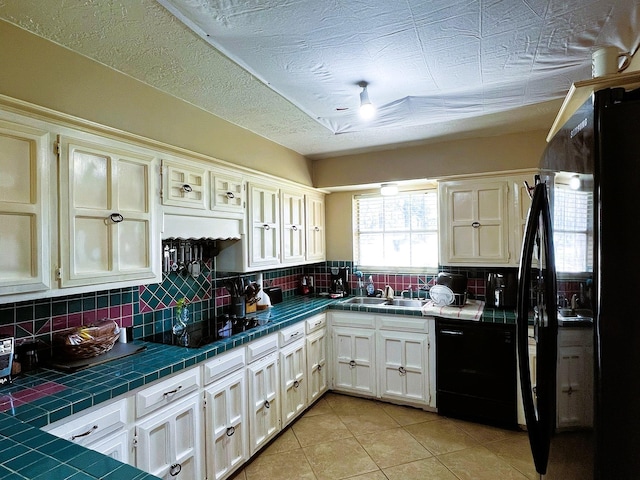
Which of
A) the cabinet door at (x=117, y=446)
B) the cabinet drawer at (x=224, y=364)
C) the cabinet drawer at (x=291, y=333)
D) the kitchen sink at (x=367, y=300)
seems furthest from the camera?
the kitchen sink at (x=367, y=300)

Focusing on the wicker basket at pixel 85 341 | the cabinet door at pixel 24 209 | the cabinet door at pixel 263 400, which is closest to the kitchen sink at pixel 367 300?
the cabinet door at pixel 263 400

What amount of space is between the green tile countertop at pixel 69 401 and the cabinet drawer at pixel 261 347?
0.05 meters

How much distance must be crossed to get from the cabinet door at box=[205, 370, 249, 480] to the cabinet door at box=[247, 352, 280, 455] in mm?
73

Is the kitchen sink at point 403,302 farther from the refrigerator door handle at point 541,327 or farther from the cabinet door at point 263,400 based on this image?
the refrigerator door handle at point 541,327

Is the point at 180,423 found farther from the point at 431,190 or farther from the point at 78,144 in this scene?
the point at 431,190

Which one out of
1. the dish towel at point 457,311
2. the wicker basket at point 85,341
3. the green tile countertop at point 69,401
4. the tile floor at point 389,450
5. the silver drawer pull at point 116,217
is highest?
the silver drawer pull at point 116,217

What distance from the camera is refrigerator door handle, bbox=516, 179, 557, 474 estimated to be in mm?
971

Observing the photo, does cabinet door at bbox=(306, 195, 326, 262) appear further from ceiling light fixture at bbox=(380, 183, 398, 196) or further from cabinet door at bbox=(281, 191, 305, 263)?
ceiling light fixture at bbox=(380, 183, 398, 196)

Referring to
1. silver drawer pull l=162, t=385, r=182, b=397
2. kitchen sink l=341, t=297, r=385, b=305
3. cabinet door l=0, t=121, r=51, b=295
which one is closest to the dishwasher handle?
kitchen sink l=341, t=297, r=385, b=305

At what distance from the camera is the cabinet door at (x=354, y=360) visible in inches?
130

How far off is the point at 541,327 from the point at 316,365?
8.18 ft

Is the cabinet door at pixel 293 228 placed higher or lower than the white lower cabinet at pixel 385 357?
higher

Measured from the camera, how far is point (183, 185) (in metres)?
2.25

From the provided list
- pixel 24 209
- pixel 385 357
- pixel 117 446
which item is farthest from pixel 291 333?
pixel 24 209
